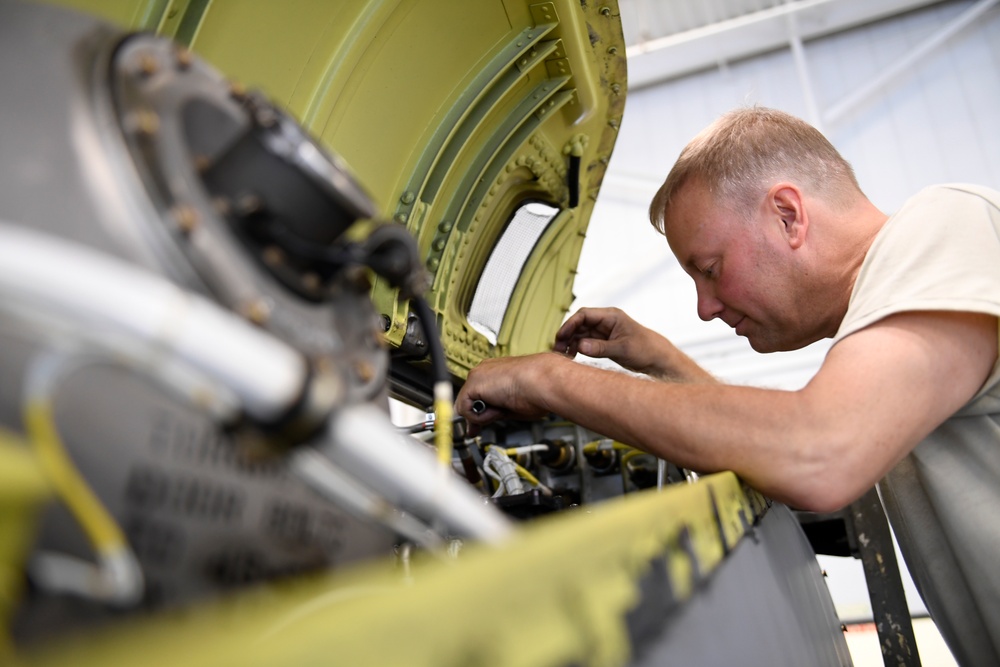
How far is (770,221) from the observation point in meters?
1.40

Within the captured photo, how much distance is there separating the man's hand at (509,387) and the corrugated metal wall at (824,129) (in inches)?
209

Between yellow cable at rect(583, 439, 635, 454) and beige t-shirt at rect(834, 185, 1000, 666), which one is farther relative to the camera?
yellow cable at rect(583, 439, 635, 454)

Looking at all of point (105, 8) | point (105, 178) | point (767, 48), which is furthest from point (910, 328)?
point (767, 48)

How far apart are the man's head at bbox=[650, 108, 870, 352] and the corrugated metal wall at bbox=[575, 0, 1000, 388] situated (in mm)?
4755

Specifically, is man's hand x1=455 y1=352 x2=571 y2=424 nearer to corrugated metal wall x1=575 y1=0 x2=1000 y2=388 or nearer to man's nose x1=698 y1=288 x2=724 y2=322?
man's nose x1=698 y1=288 x2=724 y2=322

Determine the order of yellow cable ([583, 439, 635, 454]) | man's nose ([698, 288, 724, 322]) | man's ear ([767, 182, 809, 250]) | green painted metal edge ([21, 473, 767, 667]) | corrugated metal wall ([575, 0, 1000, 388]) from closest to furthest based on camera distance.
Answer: green painted metal edge ([21, 473, 767, 667]) < man's ear ([767, 182, 809, 250]) < man's nose ([698, 288, 724, 322]) < yellow cable ([583, 439, 635, 454]) < corrugated metal wall ([575, 0, 1000, 388])

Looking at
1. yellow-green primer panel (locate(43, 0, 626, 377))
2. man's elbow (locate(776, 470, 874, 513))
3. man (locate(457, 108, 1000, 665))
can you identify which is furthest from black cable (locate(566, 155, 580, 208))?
man's elbow (locate(776, 470, 874, 513))

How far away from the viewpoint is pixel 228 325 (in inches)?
13.7

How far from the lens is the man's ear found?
137 centimetres

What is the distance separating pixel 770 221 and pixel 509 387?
727 mm

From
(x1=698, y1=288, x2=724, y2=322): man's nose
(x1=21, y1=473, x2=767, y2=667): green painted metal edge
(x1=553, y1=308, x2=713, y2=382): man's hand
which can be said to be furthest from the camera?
(x1=553, y1=308, x2=713, y2=382): man's hand

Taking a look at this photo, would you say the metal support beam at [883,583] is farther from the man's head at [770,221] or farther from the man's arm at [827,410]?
the man's arm at [827,410]

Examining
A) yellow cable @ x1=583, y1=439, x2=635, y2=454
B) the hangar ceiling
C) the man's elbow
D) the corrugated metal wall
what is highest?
the hangar ceiling

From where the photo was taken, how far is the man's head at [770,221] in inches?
54.2
